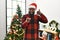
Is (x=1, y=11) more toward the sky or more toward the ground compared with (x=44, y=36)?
more toward the sky

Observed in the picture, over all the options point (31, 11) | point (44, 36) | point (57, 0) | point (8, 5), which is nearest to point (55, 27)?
point (44, 36)

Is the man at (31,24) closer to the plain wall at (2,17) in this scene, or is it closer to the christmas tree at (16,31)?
the christmas tree at (16,31)

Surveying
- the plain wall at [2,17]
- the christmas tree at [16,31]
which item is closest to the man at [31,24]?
the christmas tree at [16,31]

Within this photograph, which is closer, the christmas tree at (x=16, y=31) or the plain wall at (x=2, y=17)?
the christmas tree at (x=16, y=31)

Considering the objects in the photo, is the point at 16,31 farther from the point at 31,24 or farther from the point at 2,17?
the point at 2,17

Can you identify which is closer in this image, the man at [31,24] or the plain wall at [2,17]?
the man at [31,24]

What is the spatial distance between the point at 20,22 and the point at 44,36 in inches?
8.9

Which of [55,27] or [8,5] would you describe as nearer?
[55,27]

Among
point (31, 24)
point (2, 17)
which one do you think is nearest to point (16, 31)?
point (31, 24)

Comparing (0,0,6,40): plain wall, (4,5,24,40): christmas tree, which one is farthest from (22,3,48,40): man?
(0,0,6,40): plain wall

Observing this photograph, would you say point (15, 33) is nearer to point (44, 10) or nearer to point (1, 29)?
point (1, 29)

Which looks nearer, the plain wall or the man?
the man

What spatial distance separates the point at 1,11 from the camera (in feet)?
4.72

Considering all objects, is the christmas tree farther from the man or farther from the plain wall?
the plain wall
